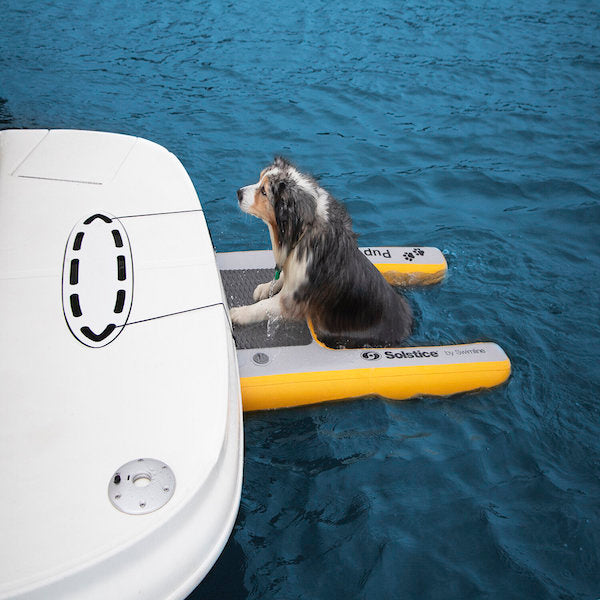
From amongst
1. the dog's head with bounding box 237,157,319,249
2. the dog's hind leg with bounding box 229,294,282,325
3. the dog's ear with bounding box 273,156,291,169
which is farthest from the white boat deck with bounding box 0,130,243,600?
the dog's hind leg with bounding box 229,294,282,325

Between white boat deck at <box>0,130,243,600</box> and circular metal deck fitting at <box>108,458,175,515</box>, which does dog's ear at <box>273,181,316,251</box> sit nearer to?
white boat deck at <box>0,130,243,600</box>

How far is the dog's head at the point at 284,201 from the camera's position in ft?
9.41

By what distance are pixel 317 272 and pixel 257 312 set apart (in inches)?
17.6

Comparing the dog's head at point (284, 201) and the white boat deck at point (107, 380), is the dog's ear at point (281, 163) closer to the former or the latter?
the dog's head at point (284, 201)

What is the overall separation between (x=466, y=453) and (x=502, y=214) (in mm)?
2718

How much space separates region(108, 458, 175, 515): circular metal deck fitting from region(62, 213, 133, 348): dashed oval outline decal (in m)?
0.58

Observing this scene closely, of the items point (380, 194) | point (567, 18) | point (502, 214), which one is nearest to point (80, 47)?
point (380, 194)

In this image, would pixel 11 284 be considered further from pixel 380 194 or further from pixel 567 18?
pixel 567 18

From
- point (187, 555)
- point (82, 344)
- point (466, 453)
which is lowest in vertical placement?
point (466, 453)

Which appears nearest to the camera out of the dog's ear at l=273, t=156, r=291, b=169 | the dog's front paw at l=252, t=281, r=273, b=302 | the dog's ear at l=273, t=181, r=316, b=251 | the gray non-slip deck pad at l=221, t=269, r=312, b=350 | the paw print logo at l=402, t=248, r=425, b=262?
the dog's ear at l=273, t=181, r=316, b=251

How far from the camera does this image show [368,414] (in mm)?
3029

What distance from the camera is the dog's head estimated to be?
287 centimetres

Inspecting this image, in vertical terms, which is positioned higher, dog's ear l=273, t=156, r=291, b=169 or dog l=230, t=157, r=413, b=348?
dog's ear l=273, t=156, r=291, b=169

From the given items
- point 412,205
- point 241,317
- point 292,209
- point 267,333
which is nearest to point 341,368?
point 267,333
